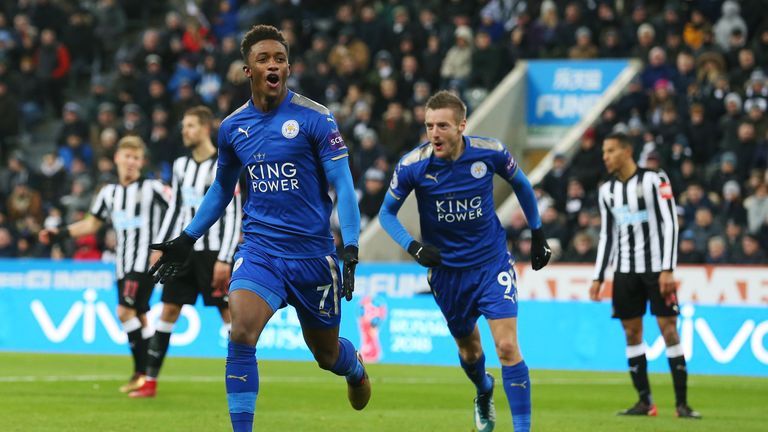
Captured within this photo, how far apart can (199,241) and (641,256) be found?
12.9 feet

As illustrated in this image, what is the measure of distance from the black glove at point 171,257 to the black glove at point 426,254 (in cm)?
161

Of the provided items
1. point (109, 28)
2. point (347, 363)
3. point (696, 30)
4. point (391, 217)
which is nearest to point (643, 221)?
point (391, 217)

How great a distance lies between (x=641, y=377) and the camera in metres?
11.8

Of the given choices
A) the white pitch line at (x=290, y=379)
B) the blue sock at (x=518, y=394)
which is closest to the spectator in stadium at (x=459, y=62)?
the white pitch line at (x=290, y=379)

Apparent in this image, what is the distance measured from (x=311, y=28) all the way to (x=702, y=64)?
8.55m

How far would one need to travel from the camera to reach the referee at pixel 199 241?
1237cm

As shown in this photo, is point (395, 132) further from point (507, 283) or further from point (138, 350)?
point (507, 283)

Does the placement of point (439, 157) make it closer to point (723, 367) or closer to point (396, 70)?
point (723, 367)

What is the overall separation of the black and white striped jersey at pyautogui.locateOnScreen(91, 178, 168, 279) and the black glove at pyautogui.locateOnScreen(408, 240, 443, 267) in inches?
177

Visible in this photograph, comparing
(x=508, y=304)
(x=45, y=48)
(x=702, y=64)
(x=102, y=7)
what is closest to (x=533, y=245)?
(x=508, y=304)

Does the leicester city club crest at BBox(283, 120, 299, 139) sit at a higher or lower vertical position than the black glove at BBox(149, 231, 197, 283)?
higher

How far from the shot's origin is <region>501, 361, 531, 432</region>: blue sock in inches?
348

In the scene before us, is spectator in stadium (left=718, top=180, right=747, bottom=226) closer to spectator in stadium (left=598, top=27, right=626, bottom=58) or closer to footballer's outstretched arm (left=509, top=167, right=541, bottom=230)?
spectator in stadium (left=598, top=27, right=626, bottom=58)

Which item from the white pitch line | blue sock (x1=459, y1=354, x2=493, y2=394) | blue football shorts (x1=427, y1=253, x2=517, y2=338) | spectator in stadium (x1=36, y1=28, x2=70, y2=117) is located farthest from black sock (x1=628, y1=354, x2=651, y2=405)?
spectator in stadium (x1=36, y1=28, x2=70, y2=117)
